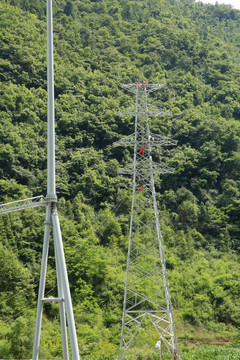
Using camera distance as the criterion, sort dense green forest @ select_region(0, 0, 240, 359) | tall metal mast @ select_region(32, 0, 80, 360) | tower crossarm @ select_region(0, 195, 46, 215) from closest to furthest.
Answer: tall metal mast @ select_region(32, 0, 80, 360) < tower crossarm @ select_region(0, 195, 46, 215) < dense green forest @ select_region(0, 0, 240, 359)

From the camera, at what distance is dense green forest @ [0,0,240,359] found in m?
37.2

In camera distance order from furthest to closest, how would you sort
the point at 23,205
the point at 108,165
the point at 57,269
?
the point at 108,165 < the point at 23,205 < the point at 57,269

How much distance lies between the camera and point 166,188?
188ft

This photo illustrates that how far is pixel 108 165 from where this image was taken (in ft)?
187

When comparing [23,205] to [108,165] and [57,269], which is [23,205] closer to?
[57,269]

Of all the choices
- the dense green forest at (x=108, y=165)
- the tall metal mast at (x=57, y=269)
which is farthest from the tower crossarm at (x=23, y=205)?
the dense green forest at (x=108, y=165)

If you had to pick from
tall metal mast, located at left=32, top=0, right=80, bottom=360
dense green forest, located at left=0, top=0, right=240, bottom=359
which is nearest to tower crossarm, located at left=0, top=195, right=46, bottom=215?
tall metal mast, located at left=32, top=0, right=80, bottom=360

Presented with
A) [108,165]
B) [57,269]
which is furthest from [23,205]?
[108,165]

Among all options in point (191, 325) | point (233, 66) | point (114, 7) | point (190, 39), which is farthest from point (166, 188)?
point (114, 7)

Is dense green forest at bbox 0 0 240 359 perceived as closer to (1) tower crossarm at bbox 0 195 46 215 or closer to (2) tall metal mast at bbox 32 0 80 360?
Result: (2) tall metal mast at bbox 32 0 80 360

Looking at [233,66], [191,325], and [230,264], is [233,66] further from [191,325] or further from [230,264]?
[191,325]

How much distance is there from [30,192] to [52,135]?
118 feet

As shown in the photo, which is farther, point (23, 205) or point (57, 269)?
point (23, 205)

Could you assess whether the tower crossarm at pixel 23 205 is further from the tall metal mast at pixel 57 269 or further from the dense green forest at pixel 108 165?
the dense green forest at pixel 108 165
